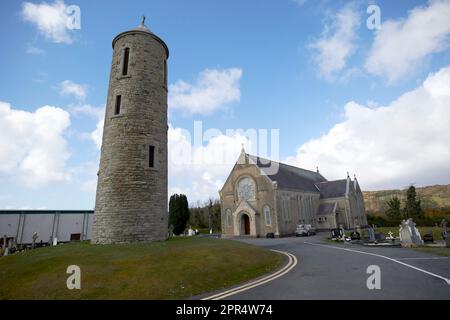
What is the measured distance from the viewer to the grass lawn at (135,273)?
962 centimetres

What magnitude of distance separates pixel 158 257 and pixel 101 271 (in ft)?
10.1

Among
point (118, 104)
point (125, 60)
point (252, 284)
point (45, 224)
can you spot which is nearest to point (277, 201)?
point (118, 104)

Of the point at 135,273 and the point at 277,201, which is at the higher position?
the point at 277,201

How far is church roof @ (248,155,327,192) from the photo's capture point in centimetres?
4416

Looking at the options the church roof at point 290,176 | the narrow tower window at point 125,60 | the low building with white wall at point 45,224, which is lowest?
the low building with white wall at point 45,224

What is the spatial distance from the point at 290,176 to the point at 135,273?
4224cm

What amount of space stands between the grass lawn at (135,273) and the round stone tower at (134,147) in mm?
4392

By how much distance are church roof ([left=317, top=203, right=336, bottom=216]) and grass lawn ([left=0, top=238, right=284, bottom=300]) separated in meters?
37.0

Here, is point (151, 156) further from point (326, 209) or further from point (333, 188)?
point (333, 188)

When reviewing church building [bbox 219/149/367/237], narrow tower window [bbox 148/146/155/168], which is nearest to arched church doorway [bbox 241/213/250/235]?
church building [bbox 219/149/367/237]

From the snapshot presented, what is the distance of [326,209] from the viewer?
1956 inches

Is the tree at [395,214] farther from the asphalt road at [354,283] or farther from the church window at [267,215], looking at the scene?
the asphalt road at [354,283]

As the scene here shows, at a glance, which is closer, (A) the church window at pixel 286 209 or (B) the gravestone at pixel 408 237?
(B) the gravestone at pixel 408 237

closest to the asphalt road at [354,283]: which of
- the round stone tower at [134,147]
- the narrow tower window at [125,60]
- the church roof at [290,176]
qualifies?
the round stone tower at [134,147]
